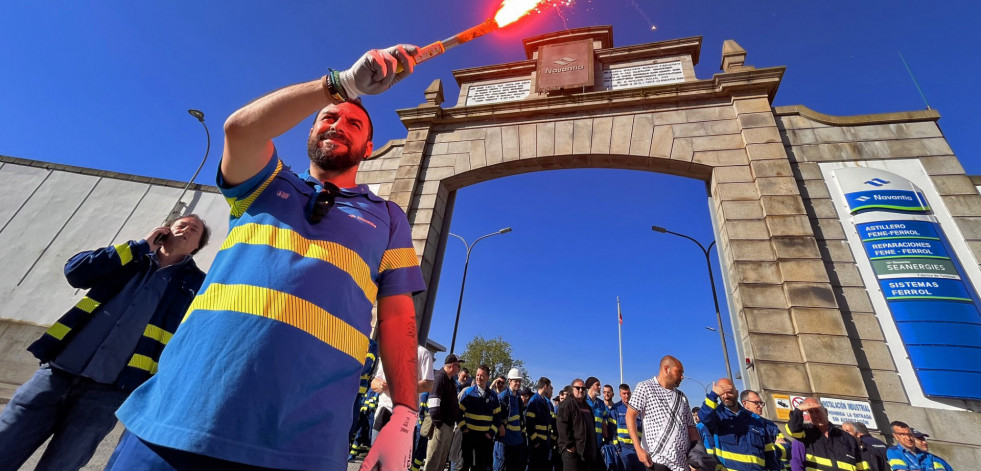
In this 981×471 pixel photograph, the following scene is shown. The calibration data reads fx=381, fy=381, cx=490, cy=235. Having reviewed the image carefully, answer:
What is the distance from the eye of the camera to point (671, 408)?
15.2ft

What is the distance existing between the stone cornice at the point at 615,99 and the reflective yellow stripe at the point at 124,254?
7.72 m

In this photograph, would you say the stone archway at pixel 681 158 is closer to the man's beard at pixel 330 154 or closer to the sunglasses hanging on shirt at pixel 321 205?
the man's beard at pixel 330 154

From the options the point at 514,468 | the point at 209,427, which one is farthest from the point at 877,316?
the point at 209,427

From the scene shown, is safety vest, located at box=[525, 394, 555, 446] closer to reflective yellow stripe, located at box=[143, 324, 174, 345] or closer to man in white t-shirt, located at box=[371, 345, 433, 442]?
man in white t-shirt, located at box=[371, 345, 433, 442]

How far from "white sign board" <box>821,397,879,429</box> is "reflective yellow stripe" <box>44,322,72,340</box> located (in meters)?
8.16

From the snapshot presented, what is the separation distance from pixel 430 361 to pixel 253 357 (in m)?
4.73

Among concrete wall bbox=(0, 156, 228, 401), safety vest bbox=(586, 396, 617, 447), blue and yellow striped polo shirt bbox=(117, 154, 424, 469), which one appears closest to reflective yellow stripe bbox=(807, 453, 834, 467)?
safety vest bbox=(586, 396, 617, 447)

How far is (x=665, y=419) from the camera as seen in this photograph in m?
4.60

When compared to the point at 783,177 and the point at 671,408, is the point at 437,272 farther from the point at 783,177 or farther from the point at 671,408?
the point at 783,177

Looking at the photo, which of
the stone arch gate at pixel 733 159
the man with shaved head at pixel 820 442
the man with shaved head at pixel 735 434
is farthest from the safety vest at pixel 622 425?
the stone arch gate at pixel 733 159

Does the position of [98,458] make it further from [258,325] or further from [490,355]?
[490,355]

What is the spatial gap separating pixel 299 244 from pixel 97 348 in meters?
2.27

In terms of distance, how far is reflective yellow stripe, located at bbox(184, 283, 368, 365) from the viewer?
1203 mm

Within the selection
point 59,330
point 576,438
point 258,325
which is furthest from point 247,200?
point 576,438
